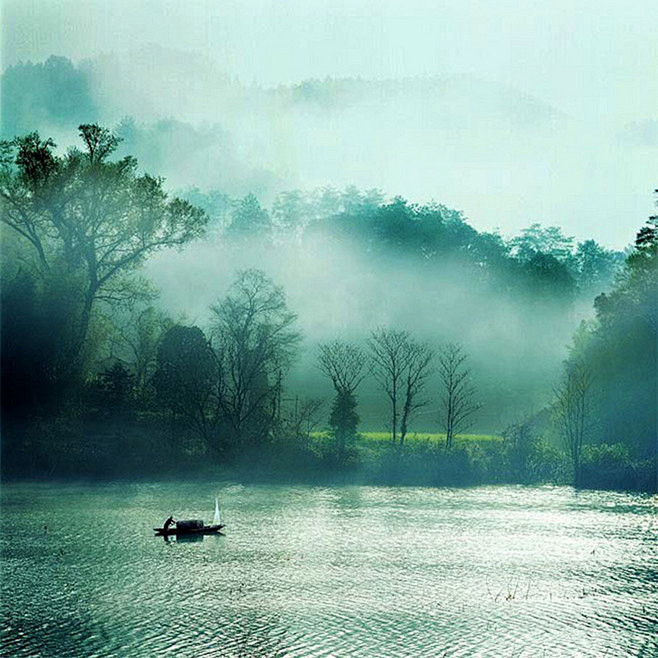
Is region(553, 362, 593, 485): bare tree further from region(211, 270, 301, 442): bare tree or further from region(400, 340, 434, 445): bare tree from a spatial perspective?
region(211, 270, 301, 442): bare tree

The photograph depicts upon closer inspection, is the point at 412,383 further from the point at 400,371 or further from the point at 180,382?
the point at 180,382

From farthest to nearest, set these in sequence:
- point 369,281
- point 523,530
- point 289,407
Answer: point 369,281 < point 289,407 < point 523,530

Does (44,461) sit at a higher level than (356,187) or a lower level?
lower

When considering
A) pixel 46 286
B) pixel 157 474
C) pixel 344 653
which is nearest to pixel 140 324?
pixel 46 286

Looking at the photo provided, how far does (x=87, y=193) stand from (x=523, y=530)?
43.4 m

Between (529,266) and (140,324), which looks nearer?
(140,324)

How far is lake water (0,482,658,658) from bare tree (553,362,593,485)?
11457 millimetres

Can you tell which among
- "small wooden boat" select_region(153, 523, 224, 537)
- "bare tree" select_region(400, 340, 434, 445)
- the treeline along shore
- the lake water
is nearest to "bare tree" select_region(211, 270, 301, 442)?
the treeline along shore

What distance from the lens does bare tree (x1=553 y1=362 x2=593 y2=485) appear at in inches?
2618

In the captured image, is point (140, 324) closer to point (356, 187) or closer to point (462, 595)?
point (462, 595)

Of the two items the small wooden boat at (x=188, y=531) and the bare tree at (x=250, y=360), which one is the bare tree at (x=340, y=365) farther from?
the small wooden boat at (x=188, y=531)

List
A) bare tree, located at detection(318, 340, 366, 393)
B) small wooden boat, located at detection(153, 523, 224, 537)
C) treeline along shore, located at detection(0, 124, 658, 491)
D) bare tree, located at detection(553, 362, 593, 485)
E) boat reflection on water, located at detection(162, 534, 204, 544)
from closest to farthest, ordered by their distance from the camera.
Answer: boat reflection on water, located at detection(162, 534, 204, 544) < small wooden boat, located at detection(153, 523, 224, 537) < treeline along shore, located at detection(0, 124, 658, 491) < bare tree, located at detection(553, 362, 593, 485) < bare tree, located at detection(318, 340, 366, 393)

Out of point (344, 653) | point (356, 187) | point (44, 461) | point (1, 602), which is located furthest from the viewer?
point (356, 187)

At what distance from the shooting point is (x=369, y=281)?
11388 centimetres
